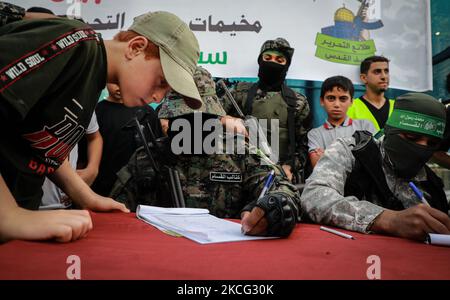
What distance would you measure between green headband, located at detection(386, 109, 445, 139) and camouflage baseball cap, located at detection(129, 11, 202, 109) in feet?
2.89

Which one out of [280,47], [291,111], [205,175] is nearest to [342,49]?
[280,47]

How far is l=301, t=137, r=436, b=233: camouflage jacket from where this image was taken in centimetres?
123

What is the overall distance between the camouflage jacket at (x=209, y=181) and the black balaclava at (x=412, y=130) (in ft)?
1.89

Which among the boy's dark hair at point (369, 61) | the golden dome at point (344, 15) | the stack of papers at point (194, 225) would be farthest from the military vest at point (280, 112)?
the stack of papers at point (194, 225)

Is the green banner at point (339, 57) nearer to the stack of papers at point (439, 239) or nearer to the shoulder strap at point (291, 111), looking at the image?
the shoulder strap at point (291, 111)

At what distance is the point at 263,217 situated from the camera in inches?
37.6

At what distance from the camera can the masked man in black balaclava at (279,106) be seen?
282 cm

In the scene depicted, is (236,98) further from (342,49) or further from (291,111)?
(342,49)

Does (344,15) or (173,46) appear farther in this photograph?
(344,15)

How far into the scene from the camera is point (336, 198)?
4.50 ft

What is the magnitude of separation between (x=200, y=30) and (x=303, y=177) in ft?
5.58

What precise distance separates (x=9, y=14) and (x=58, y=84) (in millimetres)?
351

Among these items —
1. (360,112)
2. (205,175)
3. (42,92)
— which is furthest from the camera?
(360,112)
